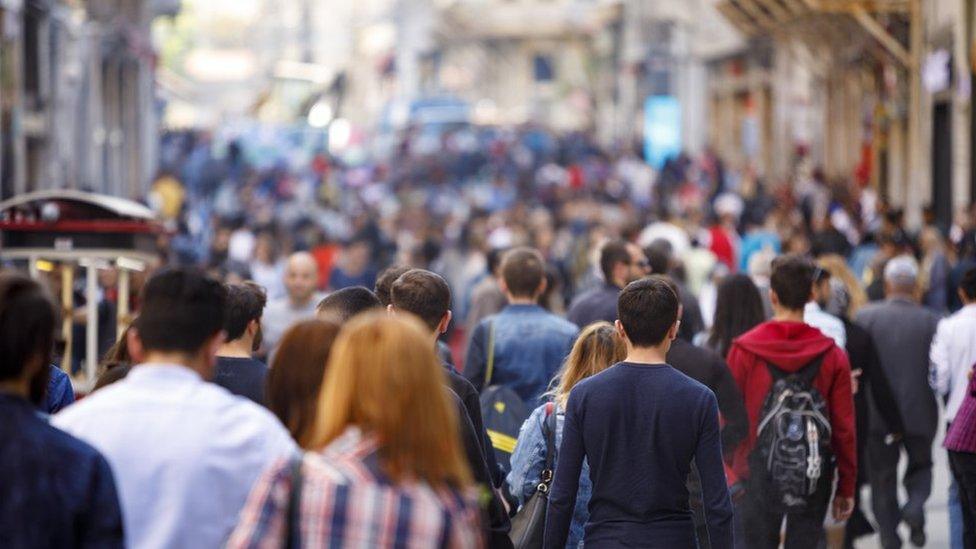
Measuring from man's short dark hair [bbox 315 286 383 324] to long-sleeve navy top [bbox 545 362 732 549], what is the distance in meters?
0.84

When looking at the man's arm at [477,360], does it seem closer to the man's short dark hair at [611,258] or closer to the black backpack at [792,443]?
the black backpack at [792,443]

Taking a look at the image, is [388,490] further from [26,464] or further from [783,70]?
[783,70]

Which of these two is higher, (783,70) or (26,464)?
(783,70)

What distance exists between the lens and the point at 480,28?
8094cm

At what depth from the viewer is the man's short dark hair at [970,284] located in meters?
9.62

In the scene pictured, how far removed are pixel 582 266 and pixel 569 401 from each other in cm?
1296

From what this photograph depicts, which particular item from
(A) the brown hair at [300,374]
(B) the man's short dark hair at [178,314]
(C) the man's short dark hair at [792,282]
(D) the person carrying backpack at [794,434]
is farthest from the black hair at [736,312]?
(B) the man's short dark hair at [178,314]

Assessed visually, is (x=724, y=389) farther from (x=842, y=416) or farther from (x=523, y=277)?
(x=523, y=277)

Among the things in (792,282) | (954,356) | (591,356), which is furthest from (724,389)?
(954,356)

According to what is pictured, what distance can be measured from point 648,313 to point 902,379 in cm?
478

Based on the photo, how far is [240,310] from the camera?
21.2 ft

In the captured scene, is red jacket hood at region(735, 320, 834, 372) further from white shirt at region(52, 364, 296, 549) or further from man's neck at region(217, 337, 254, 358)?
white shirt at region(52, 364, 296, 549)

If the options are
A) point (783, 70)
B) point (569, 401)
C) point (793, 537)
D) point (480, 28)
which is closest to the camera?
point (569, 401)

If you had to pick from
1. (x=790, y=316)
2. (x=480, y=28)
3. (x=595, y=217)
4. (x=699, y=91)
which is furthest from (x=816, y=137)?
(x=480, y=28)
